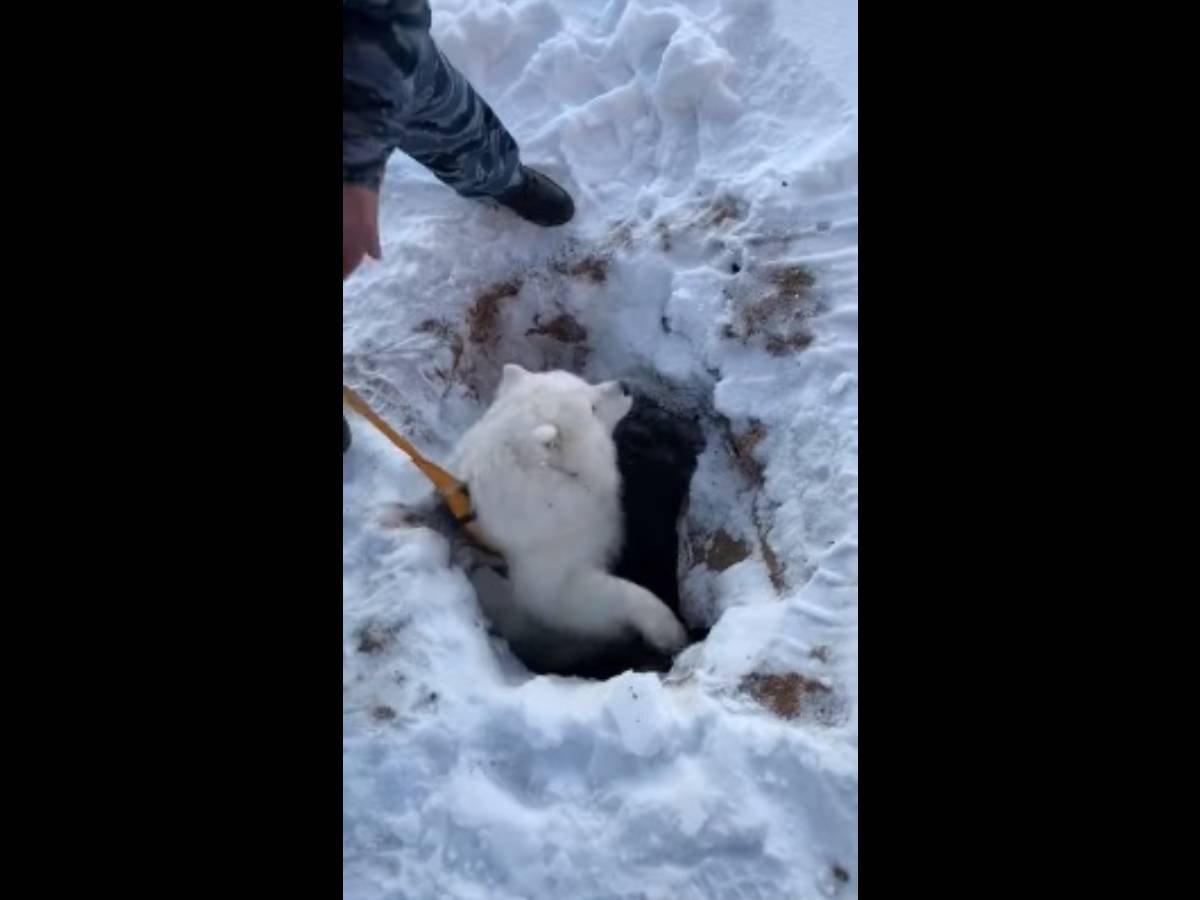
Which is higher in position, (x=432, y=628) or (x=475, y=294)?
(x=475, y=294)

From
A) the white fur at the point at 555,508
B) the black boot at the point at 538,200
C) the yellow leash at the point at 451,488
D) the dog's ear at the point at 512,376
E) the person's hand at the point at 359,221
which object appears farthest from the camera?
the black boot at the point at 538,200

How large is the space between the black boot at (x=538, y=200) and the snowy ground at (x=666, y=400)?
0.05 metres

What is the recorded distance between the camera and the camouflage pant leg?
1.98 meters

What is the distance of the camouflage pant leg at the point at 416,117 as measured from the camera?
1980 millimetres

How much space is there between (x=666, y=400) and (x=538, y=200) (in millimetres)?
801

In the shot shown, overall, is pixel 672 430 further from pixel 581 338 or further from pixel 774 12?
pixel 774 12

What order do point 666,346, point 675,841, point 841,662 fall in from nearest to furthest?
1. point 675,841
2. point 841,662
3. point 666,346

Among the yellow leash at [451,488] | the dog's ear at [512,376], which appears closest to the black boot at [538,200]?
the dog's ear at [512,376]

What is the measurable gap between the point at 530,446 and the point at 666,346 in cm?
75

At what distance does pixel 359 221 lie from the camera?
2.05 metres

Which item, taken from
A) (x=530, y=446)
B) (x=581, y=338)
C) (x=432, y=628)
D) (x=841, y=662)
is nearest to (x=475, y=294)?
(x=581, y=338)

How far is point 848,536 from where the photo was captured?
222cm

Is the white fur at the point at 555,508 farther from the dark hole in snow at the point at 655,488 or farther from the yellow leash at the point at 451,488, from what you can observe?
the dark hole in snow at the point at 655,488

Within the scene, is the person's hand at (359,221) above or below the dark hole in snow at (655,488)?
above
